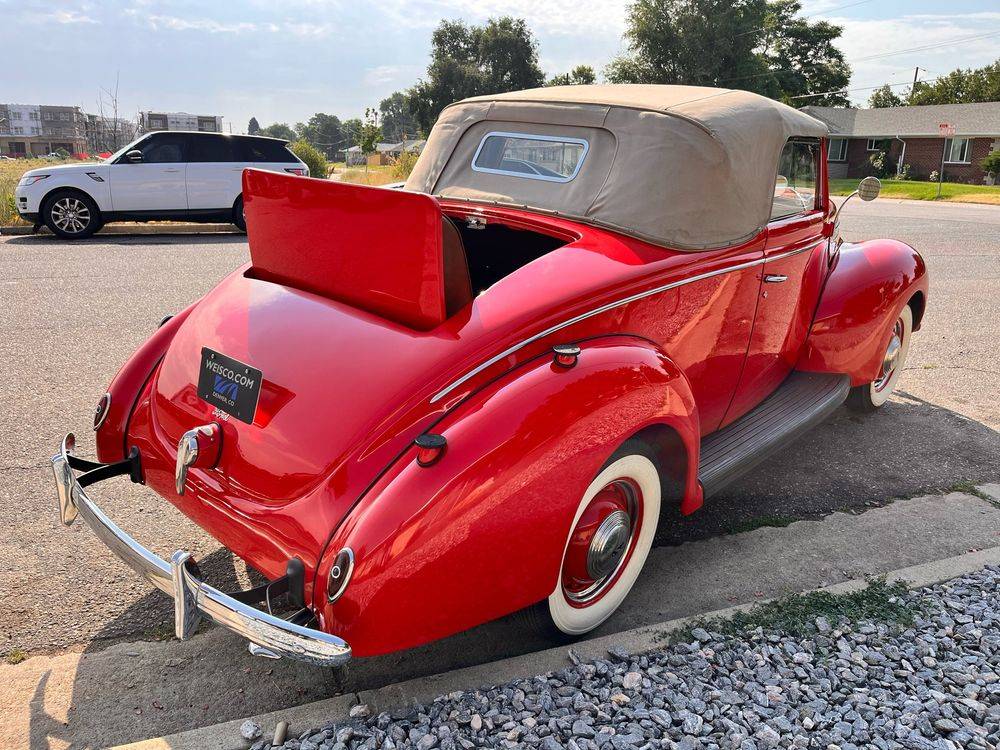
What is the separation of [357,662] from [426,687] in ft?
1.25

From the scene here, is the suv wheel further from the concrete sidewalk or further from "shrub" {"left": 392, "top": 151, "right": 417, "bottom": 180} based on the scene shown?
the concrete sidewalk

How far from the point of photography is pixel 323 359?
96.4 inches

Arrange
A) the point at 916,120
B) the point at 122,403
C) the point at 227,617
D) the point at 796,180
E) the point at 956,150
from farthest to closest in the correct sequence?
the point at 916,120, the point at 956,150, the point at 796,180, the point at 122,403, the point at 227,617

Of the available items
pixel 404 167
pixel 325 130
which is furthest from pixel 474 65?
pixel 325 130

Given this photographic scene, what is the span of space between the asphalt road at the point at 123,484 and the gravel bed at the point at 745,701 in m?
0.94

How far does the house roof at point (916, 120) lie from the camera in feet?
132

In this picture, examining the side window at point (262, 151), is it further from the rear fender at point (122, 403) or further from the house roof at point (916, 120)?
the house roof at point (916, 120)

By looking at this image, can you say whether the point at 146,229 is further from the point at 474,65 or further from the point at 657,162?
the point at 474,65

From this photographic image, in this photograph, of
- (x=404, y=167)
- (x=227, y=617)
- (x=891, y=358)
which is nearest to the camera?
(x=227, y=617)

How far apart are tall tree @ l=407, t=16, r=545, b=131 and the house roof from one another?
21210 millimetres

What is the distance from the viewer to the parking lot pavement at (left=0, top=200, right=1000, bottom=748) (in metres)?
2.85

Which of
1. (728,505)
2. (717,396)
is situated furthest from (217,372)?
(728,505)

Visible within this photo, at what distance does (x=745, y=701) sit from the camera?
7.39 feet

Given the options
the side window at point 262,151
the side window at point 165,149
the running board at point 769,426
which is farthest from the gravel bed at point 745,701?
the side window at point 262,151
